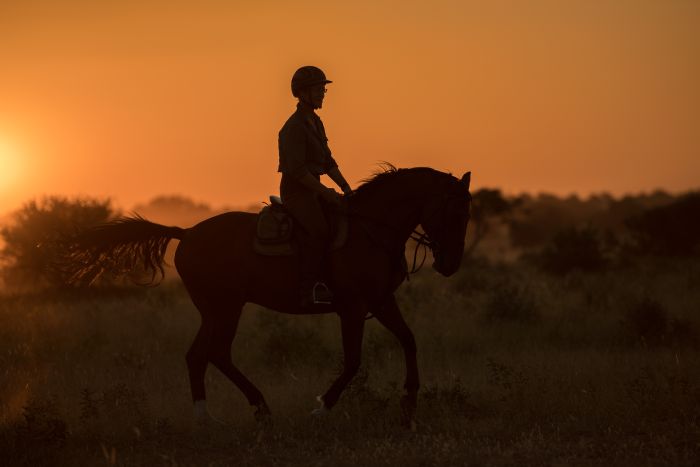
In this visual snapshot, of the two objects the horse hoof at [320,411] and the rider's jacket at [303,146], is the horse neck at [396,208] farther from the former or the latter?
the horse hoof at [320,411]

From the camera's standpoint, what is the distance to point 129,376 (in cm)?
1092

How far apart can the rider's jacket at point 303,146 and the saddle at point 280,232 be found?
0.45 meters

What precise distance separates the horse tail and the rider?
5.48ft

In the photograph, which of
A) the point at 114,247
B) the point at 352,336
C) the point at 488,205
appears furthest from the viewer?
the point at 488,205

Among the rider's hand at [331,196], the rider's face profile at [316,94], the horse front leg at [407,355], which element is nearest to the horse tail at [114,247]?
the rider's hand at [331,196]

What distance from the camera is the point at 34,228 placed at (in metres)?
22.0

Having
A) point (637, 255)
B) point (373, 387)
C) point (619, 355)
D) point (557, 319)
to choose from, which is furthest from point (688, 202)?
point (373, 387)

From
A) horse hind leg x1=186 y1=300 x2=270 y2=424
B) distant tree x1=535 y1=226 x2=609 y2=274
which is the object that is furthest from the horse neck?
distant tree x1=535 y1=226 x2=609 y2=274

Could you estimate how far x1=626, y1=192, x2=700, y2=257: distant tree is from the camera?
25.8 m

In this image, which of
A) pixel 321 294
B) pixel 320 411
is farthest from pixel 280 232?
pixel 320 411

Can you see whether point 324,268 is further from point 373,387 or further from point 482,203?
point 482,203

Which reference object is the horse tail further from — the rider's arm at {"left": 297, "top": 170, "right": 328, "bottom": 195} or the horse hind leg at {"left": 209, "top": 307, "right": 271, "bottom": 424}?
the rider's arm at {"left": 297, "top": 170, "right": 328, "bottom": 195}

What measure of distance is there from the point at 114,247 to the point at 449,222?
3.91 metres

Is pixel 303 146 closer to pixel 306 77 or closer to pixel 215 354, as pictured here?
pixel 306 77
